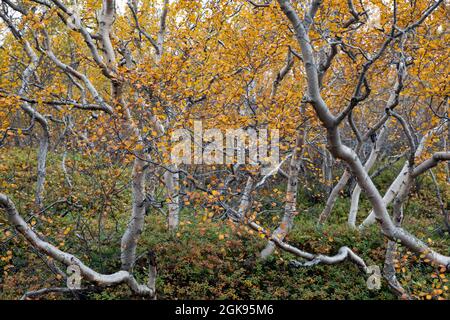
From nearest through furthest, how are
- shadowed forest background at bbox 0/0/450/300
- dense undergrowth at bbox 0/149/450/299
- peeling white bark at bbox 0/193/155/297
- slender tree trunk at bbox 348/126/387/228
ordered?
peeling white bark at bbox 0/193/155/297
shadowed forest background at bbox 0/0/450/300
dense undergrowth at bbox 0/149/450/299
slender tree trunk at bbox 348/126/387/228

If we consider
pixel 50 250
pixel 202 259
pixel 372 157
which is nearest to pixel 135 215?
pixel 50 250

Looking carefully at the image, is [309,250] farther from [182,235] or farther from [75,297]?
[75,297]

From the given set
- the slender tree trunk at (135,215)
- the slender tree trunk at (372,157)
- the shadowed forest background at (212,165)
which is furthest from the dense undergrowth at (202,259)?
the slender tree trunk at (372,157)

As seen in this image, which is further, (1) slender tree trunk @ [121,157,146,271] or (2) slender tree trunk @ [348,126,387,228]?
(2) slender tree trunk @ [348,126,387,228]

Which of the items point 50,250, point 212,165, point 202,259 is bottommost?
point 202,259

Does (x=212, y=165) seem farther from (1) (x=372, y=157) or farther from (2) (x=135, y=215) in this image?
(1) (x=372, y=157)

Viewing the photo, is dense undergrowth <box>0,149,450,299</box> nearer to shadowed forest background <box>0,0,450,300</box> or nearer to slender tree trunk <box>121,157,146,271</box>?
shadowed forest background <box>0,0,450,300</box>

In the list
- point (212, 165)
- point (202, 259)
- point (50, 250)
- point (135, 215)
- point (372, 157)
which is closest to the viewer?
point (50, 250)

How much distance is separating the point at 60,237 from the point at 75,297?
3.84 feet

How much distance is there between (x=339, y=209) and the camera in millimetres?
13781

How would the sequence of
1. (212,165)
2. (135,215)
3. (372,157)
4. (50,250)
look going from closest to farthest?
(50,250) < (135,215) < (212,165) < (372,157)

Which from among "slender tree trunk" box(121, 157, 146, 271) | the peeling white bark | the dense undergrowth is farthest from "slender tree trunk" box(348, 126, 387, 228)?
the peeling white bark

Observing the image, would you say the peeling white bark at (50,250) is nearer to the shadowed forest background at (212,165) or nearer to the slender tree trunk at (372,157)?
the shadowed forest background at (212,165)

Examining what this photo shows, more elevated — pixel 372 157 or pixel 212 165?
pixel 372 157
